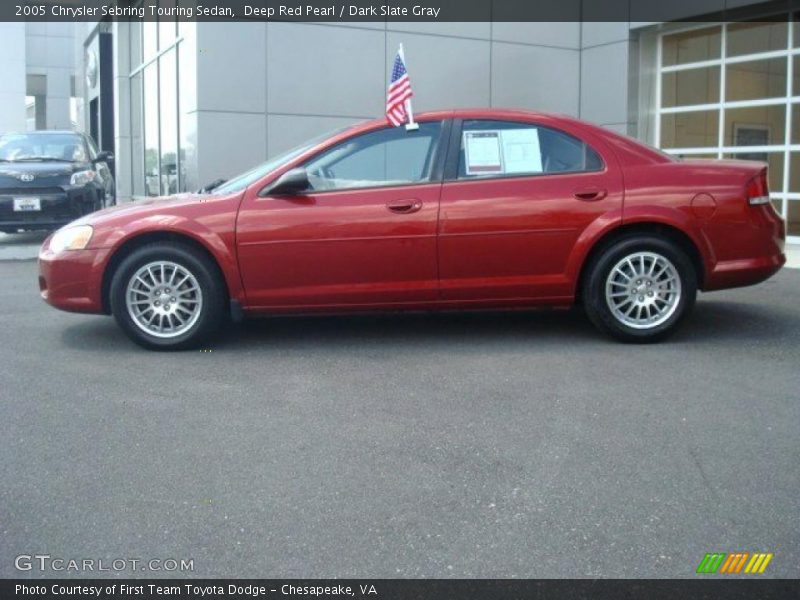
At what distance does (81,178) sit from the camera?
42.8 feet

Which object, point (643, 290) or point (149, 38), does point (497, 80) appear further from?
point (643, 290)

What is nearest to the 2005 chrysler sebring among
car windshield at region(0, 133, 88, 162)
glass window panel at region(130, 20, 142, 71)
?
car windshield at region(0, 133, 88, 162)

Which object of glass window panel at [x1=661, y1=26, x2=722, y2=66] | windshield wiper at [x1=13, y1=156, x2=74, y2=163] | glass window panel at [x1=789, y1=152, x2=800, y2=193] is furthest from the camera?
glass window panel at [x1=661, y1=26, x2=722, y2=66]

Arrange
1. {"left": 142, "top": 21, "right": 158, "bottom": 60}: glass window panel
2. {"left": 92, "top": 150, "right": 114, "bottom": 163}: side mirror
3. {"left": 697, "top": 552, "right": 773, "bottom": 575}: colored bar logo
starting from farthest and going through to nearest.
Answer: {"left": 142, "top": 21, "right": 158, "bottom": 60}: glass window panel, {"left": 92, "top": 150, "right": 114, "bottom": 163}: side mirror, {"left": 697, "top": 552, "right": 773, "bottom": 575}: colored bar logo

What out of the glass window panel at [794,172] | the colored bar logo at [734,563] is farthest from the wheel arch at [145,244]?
the glass window panel at [794,172]

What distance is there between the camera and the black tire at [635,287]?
624 centimetres

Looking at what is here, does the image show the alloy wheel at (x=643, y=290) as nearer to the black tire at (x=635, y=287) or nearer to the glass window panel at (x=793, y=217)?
the black tire at (x=635, y=287)

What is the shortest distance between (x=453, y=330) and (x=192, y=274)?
6.37 feet

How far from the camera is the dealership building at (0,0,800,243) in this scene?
12.8 metres

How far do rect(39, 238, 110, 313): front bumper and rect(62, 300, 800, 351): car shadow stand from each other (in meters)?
0.35

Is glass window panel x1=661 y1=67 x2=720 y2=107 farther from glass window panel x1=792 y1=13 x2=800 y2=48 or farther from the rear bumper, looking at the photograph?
the rear bumper

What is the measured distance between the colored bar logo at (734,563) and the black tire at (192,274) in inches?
151

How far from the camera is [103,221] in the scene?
20.5 feet

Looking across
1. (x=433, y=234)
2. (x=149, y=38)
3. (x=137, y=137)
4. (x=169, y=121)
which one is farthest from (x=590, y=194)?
(x=137, y=137)
